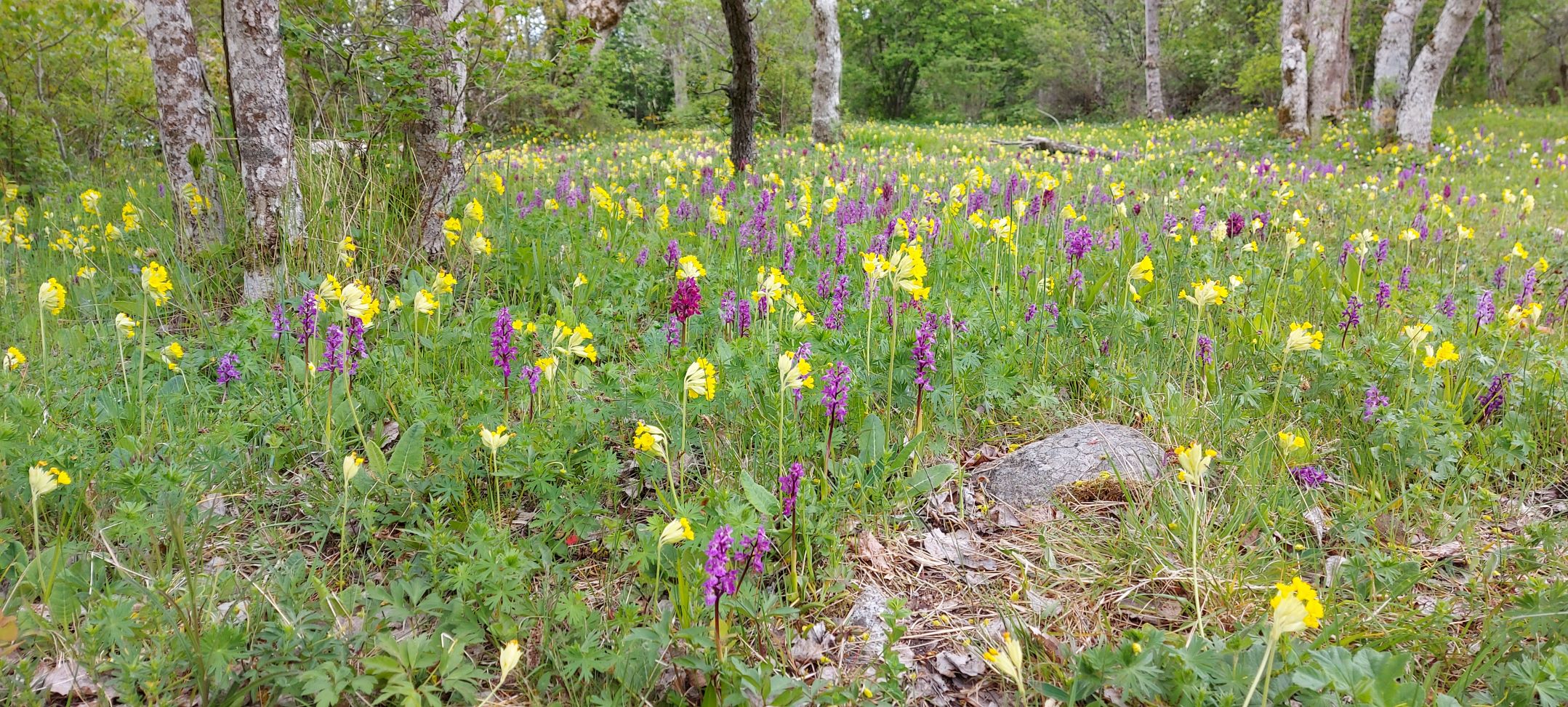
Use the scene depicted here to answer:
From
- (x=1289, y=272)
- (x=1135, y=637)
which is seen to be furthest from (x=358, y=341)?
(x=1289, y=272)

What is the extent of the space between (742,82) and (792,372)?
5.91 m

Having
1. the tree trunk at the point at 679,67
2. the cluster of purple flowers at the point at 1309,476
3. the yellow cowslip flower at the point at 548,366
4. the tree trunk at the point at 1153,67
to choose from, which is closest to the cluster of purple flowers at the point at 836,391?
the yellow cowslip flower at the point at 548,366

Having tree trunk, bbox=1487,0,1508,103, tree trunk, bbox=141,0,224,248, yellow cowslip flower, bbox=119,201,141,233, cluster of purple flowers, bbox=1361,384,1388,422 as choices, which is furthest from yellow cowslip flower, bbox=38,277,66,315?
tree trunk, bbox=1487,0,1508,103

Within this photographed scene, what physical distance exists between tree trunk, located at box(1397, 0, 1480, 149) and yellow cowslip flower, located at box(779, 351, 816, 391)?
9.80 metres

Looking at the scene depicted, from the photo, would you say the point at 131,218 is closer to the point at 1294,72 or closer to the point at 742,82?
the point at 742,82

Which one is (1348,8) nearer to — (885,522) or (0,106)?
(885,522)

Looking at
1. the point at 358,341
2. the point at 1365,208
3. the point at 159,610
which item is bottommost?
the point at 159,610

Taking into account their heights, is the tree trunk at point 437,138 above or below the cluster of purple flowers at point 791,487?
above

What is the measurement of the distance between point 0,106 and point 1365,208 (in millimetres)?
11973

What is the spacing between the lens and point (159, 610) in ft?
5.34

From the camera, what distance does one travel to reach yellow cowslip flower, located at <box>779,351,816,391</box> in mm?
1997

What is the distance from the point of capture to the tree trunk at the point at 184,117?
3.91 meters

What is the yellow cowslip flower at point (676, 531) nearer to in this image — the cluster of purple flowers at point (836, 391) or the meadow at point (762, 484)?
the meadow at point (762, 484)

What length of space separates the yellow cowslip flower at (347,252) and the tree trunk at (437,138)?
22.3 inches
